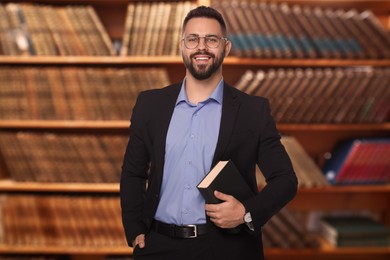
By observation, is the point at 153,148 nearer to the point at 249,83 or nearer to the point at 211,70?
the point at 211,70

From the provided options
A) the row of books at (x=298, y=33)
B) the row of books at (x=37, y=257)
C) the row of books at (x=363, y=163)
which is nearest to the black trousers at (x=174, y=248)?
the row of books at (x=37, y=257)

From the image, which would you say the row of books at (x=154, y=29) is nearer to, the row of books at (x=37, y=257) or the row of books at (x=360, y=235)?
the row of books at (x=37, y=257)

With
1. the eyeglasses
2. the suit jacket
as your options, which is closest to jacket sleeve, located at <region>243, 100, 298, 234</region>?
the suit jacket

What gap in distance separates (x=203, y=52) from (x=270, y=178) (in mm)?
442

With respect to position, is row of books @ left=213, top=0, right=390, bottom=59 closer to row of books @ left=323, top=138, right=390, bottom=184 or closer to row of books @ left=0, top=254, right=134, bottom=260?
row of books @ left=323, top=138, right=390, bottom=184

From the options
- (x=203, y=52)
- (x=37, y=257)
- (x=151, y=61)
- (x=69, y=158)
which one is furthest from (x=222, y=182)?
(x=37, y=257)

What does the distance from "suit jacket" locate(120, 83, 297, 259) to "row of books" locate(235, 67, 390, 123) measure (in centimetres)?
93

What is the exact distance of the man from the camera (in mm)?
1330

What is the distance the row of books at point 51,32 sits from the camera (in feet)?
7.57

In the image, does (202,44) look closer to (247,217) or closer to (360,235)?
(247,217)

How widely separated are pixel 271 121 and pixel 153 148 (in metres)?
0.39

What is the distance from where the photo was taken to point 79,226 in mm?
2426

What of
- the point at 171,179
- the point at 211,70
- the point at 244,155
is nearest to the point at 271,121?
the point at 244,155

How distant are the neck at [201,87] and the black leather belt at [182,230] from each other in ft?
1.31
